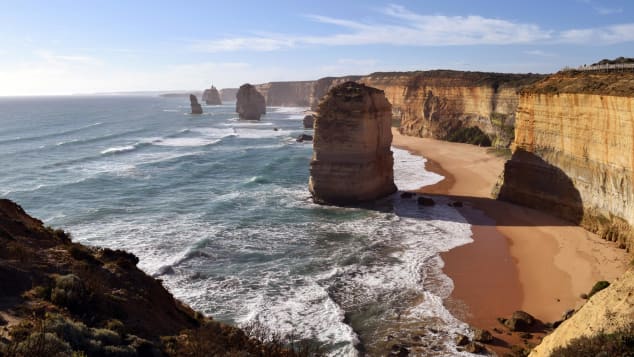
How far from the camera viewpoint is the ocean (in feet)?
55.7

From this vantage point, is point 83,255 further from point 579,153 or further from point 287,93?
point 287,93

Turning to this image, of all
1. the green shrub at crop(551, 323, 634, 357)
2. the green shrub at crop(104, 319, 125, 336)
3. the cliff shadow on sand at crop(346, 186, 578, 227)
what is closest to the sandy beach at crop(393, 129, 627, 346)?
the cliff shadow on sand at crop(346, 186, 578, 227)

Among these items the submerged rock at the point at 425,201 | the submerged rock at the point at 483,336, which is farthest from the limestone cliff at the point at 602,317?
the submerged rock at the point at 425,201

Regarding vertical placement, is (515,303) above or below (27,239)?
below

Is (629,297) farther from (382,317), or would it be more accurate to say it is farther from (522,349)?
(382,317)

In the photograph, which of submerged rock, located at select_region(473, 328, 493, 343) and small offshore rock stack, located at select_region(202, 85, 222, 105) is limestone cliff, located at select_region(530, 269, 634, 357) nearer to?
submerged rock, located at select_region(473, 328, 493, 343)

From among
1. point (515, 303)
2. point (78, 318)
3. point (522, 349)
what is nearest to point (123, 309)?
point (78, 318)

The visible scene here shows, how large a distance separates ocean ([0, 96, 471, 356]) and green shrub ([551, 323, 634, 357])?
20.3 feet

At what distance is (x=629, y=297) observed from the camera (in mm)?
9758

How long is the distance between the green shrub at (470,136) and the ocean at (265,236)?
11.8 metres

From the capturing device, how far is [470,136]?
203ft

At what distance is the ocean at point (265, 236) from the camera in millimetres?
16984

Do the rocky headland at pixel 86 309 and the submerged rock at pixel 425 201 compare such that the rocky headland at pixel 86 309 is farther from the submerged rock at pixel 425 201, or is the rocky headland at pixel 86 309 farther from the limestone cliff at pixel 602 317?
the submerged rock at pixel 425 201

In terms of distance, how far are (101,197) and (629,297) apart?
3243cm
